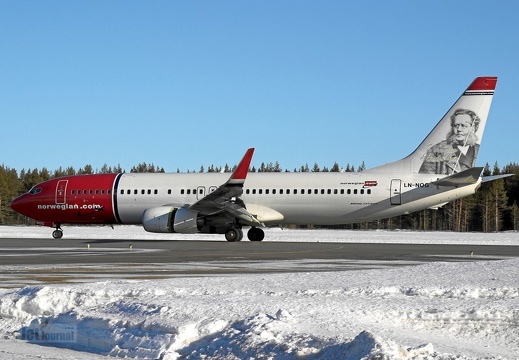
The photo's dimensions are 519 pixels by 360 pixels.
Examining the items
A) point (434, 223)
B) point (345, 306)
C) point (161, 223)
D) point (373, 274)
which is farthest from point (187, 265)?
point (434, 223)

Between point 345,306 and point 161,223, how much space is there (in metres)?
24.6

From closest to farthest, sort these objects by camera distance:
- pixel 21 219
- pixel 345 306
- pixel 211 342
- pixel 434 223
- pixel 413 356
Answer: pixel 413 356 < pixel 211 342 < pixel 345 306 < pixel 434 223 < pixel 21 219

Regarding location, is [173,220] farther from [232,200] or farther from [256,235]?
[256,235]

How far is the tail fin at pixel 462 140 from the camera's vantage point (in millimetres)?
32375

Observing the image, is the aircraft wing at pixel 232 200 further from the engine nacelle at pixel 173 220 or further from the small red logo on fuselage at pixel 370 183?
the small red logo on fuselage at pixel 370 183

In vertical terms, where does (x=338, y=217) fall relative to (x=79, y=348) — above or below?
above

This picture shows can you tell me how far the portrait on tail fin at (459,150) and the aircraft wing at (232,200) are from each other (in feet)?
24.2

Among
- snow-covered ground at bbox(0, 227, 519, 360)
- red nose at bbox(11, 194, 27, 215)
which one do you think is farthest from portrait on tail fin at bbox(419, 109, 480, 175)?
snow-covered ground at bbox(0, 227, 519, 360)

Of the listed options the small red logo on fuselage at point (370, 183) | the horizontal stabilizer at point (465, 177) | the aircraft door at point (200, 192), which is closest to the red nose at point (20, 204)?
the aircraft door at point (200, 192)

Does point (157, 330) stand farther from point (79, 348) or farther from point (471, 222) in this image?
point (471, 222)

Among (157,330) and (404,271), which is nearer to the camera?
(157,330)

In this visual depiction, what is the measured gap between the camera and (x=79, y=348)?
8008mm

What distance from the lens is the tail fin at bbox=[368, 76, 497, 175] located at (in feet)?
106

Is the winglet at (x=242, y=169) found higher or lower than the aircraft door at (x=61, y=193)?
higher
